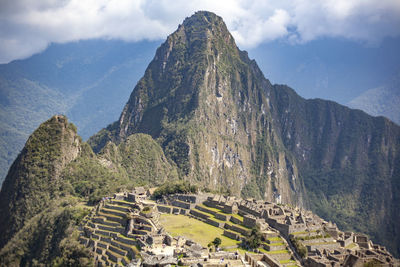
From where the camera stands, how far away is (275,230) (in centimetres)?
7550

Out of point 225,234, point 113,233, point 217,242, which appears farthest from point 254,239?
point 113,233

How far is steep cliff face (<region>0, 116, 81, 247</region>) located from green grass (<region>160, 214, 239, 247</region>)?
50.1m

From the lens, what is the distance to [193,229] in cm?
7788

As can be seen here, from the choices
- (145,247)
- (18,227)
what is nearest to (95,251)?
(145,247)

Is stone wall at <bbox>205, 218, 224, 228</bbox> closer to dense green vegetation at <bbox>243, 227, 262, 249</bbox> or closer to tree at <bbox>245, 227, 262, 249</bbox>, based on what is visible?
tree at <bbox>245, 227, 262, 249</bbox>

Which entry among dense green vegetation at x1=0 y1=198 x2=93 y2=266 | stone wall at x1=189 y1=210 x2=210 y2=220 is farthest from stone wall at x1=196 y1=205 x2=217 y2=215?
dense green vegetation at x1=0 y1=198 x2=93 y2=266

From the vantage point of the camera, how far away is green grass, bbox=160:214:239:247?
235 feet

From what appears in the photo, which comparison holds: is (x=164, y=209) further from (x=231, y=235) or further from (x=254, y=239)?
(x=254, y=239)

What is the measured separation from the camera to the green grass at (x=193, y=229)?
235ft

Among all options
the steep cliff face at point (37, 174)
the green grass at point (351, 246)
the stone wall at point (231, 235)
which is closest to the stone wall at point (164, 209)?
the stone wall at point (231, 235)

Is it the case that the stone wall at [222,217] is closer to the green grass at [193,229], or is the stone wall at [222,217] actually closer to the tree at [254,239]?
the green grass at [193,229]

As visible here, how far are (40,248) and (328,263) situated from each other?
182 ft

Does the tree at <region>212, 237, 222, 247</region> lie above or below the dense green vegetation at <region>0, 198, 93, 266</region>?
above

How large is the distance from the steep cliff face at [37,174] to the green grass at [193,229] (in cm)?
5012
